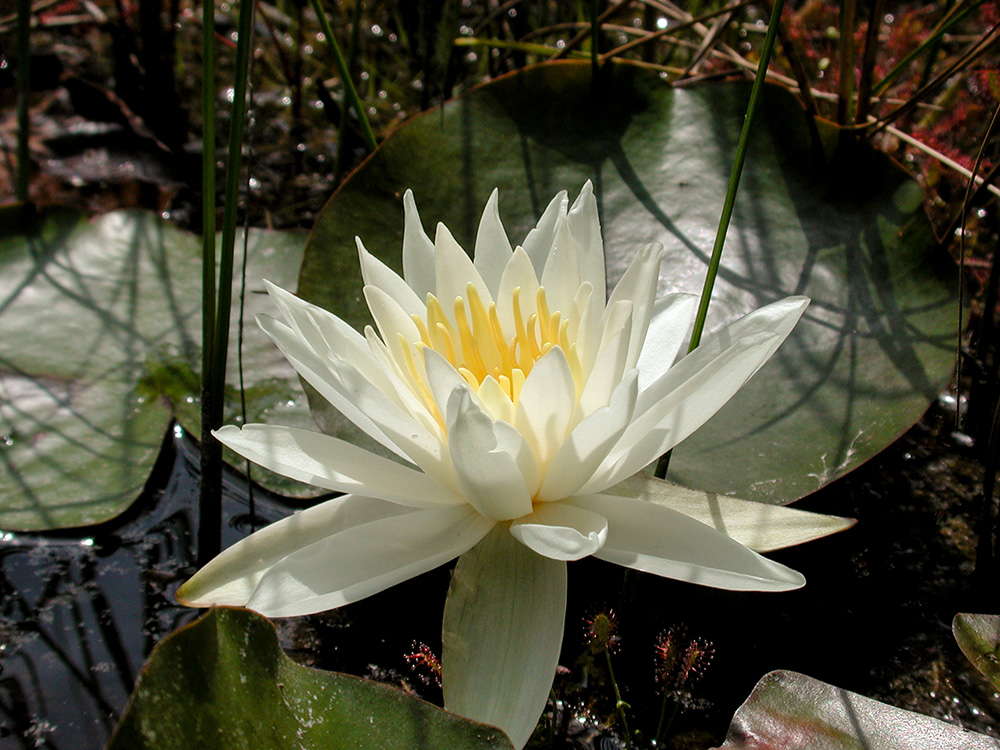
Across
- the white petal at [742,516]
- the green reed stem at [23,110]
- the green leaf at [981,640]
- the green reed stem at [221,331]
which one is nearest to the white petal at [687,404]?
the white petal at [742,516]

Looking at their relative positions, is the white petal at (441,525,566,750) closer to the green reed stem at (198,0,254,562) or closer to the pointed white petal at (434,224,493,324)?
the pointed white petal at (434,224,493,324)

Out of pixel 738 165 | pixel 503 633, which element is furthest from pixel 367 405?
pixel 738 165

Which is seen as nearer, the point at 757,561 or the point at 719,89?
the point at 757,561

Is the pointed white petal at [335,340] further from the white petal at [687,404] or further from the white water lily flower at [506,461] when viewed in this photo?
the white petal at [687,404]

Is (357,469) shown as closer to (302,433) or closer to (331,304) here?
(302,433)

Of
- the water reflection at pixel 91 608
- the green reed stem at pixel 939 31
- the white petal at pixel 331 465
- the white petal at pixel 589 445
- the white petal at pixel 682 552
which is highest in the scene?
the green reed stem at pixel 939 31

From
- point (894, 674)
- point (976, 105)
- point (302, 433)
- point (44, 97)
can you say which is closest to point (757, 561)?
point (894, 674)
